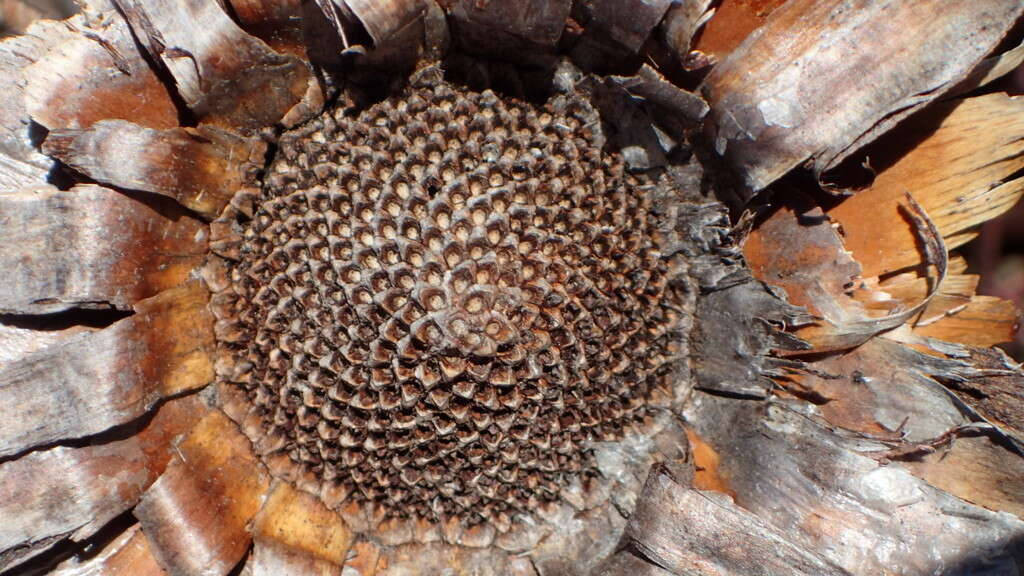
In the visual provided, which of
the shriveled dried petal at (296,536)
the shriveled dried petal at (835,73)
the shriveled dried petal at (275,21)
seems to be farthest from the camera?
the shriveled dried petal at (296,536)

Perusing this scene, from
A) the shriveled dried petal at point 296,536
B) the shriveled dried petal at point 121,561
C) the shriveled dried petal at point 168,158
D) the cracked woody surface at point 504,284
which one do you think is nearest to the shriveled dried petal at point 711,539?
the cracked woody surface at point 504,284

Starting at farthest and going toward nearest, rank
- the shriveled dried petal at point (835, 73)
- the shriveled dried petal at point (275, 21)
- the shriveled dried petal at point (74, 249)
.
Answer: the shriveled dried petal at point (275, 21)
the shriveled dried petal at point (74, 249)
the shriveled dried petal at point (835, 73)

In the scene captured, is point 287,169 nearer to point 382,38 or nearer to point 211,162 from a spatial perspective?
point 211,162

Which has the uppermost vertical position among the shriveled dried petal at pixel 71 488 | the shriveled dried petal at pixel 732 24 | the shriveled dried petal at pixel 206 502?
the shriveled dried petal at pixel 732 24

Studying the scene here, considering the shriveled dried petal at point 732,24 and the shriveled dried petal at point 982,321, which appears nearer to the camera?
the shriveled dried petal at point 732,24

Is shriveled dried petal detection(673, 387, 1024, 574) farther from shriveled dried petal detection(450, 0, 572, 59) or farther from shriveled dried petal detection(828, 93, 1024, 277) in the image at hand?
shriveled dried petal detection(450, 0, 572, 59)

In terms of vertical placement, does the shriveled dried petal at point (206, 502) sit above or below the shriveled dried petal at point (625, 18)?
below

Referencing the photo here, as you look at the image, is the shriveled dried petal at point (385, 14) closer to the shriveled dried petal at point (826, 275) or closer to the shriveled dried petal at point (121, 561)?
the shriveled dried petal at point (826, 275)

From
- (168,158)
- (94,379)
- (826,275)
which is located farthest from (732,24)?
(94,379)

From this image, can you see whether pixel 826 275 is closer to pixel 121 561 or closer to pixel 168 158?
pixel 168 158
